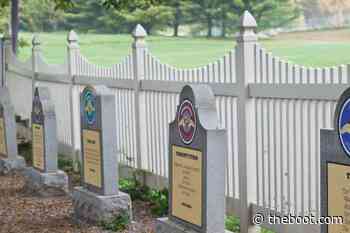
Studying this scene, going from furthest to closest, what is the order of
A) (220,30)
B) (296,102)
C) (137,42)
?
(220,30)
(137,42)
(296,102)

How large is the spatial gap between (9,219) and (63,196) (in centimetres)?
124

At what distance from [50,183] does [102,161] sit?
207 centimetres

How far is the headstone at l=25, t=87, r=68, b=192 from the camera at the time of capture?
8.40 meters

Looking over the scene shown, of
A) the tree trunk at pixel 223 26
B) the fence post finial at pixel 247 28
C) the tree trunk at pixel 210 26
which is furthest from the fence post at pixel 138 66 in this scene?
the tree trunk at pixel 210 26

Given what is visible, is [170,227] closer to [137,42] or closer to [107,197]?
[107,197]

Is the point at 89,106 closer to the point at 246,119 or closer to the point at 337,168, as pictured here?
the point at 246,119

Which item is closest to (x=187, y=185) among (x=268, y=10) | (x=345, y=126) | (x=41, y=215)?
(x=345, y=126)

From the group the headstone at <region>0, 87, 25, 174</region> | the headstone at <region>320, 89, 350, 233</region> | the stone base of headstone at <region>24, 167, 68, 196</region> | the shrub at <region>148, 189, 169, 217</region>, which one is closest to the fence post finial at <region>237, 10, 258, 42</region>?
the shrub at <region>148, 189, 169, 217</region>

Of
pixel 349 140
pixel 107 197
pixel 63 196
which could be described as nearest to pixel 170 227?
pixel 107 197

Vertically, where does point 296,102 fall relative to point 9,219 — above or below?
above

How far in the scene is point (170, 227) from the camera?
511cm

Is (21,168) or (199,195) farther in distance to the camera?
(21,168)

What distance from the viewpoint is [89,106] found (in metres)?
6.92

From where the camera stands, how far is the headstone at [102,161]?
664 centimetres
